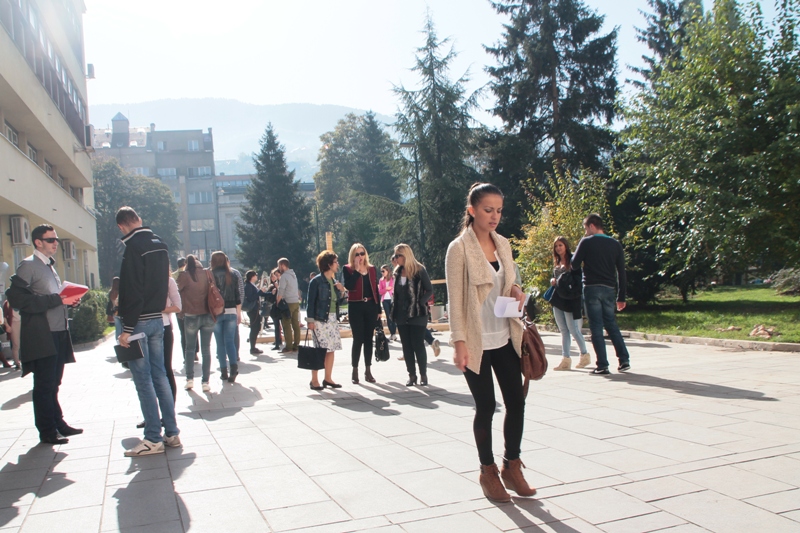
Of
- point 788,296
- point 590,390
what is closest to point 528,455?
point 590,390

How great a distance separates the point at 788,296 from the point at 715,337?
17063 millimetres

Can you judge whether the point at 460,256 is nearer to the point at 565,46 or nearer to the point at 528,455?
the point at 528,455

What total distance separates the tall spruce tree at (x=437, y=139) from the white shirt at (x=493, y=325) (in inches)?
1199

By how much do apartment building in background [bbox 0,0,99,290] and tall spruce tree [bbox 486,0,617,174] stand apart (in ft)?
61.5

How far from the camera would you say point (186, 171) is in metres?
112

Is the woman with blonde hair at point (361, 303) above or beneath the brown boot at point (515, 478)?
above

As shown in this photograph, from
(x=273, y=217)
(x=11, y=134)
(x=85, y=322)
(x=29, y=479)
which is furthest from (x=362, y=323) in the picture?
(x=273, y=217)

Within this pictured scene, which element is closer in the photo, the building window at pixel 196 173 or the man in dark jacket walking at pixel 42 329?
the man in dark jacket walking at pixel 42 329

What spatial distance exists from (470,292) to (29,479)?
3.53 meters

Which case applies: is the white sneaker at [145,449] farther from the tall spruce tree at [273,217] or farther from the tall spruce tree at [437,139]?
the tall spruce tree at [273,217]

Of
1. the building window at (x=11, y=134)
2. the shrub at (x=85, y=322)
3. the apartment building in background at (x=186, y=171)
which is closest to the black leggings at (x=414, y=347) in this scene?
the shrub at (x=85, y=322)

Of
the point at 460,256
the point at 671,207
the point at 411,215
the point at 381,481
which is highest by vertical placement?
the point at 411,215

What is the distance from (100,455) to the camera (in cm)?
597

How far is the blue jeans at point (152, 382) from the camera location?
5965mm
